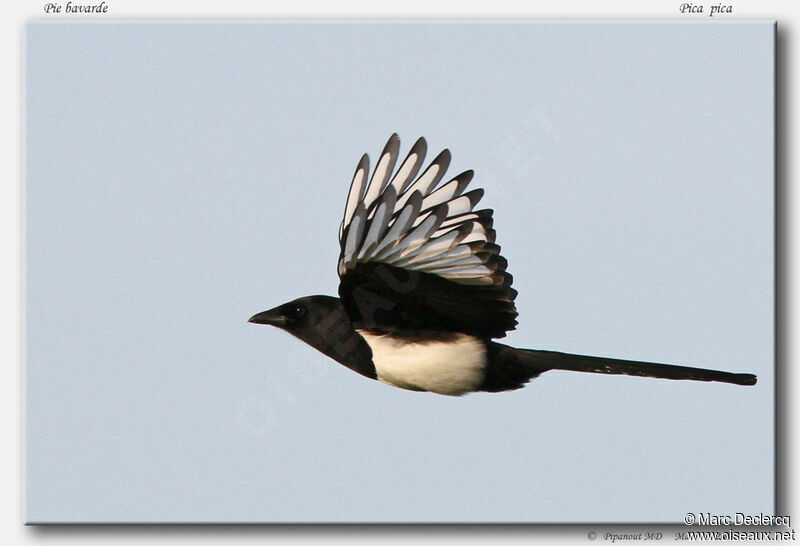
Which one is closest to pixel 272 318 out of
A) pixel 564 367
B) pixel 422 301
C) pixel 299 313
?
pixel 299 313

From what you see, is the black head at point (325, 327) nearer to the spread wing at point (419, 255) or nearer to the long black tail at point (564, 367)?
the spread wing at point (419, 255)

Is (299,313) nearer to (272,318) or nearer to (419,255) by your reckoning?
(272,318)

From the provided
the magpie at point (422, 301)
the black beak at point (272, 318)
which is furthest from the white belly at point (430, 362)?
the black beak at point (272, 318)

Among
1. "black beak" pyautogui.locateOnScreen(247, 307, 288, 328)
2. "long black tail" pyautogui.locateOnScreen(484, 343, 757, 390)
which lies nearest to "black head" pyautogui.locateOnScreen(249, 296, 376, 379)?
"black beak" pyautogui.locateOnScreen(247, 307, 288, 328)

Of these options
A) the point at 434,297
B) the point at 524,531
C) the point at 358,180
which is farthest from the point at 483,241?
the point at 524,531

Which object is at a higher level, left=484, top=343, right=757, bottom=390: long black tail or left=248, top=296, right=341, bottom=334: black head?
left=248, top=296, right=341, bottom=334: black head

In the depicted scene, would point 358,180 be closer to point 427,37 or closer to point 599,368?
point 427,37

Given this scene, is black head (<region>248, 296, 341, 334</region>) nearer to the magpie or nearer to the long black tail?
the magpie
